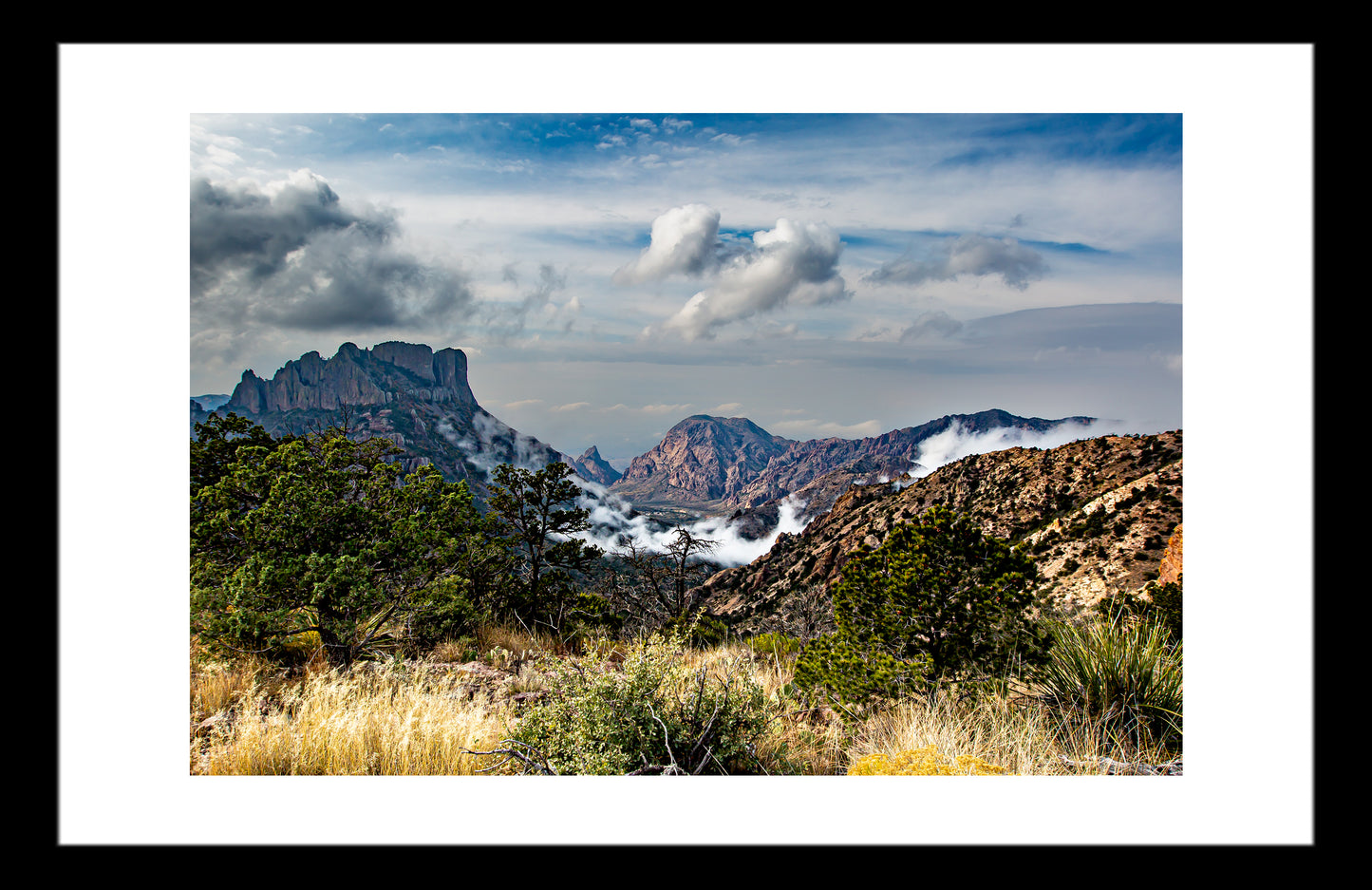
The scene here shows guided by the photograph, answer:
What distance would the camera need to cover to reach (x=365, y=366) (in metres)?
22.6

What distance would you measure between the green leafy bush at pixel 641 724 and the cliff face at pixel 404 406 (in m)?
3.19

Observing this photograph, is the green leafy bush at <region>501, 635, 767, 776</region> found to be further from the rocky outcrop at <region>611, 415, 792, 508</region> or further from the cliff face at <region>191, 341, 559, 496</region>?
the rocky outcrop at <region>611, 415, 792, 508</region>

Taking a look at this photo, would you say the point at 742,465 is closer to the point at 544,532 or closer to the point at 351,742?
the point at 544,532

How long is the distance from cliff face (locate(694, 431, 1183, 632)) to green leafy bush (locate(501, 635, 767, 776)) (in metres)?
4.96

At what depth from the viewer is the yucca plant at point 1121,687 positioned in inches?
113

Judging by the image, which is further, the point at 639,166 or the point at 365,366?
the point at 365,366

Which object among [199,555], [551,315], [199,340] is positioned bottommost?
[199,555]

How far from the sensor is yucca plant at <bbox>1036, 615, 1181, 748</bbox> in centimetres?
288

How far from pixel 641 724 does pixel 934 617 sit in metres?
1.58

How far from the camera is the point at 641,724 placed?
2.47 meters

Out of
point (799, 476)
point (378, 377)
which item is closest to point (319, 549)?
point (378, 377)
